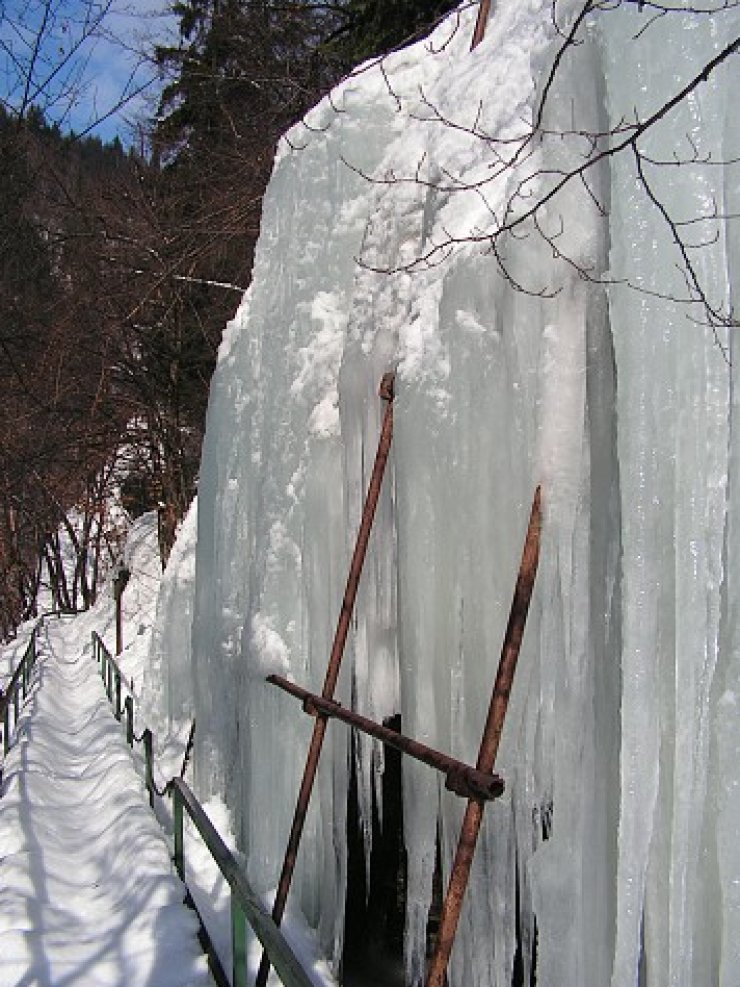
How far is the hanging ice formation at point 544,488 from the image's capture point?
2293 mm

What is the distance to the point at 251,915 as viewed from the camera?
9.02ft

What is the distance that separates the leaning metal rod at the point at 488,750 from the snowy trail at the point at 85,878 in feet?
5.44

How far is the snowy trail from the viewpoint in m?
3.79

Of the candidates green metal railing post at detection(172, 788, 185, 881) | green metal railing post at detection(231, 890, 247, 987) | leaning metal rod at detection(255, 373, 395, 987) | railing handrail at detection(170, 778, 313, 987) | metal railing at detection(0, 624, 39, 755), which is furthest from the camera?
metal railing at detection(0, 624, 39, 755)

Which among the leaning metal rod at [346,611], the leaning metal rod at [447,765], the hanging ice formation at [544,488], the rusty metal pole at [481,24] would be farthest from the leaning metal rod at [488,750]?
the rusty metal pole at [481,24]

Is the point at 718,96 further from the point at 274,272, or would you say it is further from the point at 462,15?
the point at 274,272

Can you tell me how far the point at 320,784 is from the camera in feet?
14.5

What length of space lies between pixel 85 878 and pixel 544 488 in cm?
387

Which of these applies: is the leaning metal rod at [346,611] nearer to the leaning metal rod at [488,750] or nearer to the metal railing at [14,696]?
the leaning metal rod at [488,750]

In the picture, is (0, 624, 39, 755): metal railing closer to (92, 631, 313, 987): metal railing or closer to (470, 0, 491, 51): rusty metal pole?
(92, 631, 313, 987): metal railing

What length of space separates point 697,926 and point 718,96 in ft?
7.17

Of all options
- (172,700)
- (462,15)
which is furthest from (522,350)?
(172,700)

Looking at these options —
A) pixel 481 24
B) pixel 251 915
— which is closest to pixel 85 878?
pixel 251 915

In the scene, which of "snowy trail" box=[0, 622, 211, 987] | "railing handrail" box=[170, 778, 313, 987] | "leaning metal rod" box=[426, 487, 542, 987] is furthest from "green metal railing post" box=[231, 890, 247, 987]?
"leaning metal rod" box=[426, 487, 542, 987]
